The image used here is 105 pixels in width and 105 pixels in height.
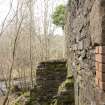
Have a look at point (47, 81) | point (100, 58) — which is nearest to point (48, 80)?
point (47, 81)

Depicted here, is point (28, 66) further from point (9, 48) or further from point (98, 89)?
point (98, 89)

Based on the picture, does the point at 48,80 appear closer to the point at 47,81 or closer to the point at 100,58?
the point at 47,81

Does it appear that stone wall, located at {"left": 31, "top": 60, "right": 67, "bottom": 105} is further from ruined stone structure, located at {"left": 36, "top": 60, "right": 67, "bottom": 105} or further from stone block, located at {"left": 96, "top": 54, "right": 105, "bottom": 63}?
stone block, located at {"left": 96, "top": 54, "right": 105, "bottom": 63}

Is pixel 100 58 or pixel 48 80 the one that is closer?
pixel 100 58

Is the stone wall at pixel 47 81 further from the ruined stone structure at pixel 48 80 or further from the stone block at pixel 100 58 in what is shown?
the stone block at pixel 100 58

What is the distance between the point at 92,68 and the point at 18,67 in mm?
12891

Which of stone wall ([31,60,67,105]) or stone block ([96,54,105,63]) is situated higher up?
stone block ([96,54,105,63])

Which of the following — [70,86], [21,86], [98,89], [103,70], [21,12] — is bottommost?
[21,86]

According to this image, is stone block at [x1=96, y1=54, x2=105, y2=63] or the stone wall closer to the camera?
stone block at [x1=96, y1=54, x2=105, y2=63]

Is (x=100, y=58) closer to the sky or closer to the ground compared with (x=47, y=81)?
closer to the sky

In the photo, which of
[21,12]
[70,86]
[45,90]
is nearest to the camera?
[70,86]

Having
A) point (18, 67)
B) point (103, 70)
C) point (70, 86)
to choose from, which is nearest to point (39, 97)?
point (70, 86)

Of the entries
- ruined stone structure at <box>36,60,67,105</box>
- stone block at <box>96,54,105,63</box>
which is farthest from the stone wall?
stone block at <box>96,54,105,63</box>

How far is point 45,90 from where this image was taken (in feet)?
25.9
